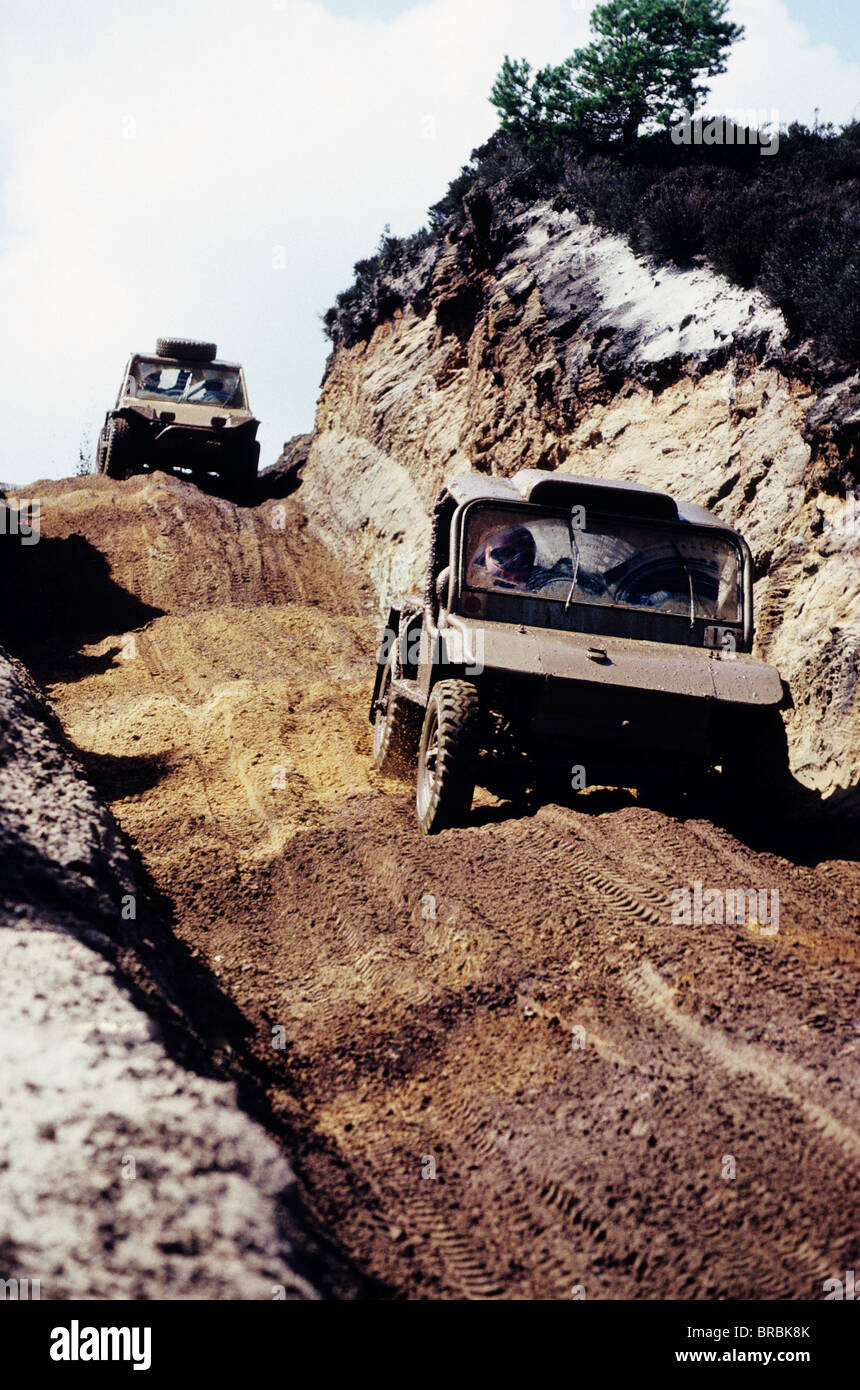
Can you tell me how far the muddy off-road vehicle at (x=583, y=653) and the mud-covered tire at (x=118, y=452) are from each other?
14.0 m

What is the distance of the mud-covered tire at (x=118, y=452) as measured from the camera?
19.7 meters

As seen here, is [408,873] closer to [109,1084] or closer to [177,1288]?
[109,1084]

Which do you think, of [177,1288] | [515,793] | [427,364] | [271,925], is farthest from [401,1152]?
[427,364]

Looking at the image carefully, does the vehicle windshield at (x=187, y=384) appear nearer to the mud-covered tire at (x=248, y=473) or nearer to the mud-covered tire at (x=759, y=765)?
the mud-covered tire at (x=248, y=473)

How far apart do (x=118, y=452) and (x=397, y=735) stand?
14.6 meters

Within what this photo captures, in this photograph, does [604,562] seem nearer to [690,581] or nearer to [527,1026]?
[690,581]

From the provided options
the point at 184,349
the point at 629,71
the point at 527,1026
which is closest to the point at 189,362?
the point at 184,349

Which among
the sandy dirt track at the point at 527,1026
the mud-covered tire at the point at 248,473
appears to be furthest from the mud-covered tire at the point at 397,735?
the mud-covered tire at the point at 248,473

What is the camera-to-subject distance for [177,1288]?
213cm

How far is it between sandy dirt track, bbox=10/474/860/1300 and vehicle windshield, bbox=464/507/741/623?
→ 1.35 meters

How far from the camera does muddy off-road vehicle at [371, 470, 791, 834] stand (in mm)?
5883

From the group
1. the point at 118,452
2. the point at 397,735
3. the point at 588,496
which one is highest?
the point at 118,452

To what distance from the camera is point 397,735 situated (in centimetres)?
777
